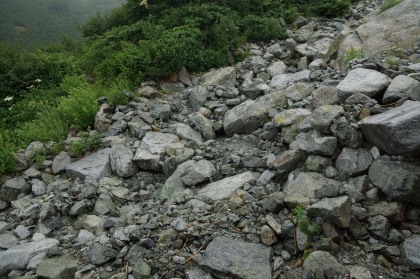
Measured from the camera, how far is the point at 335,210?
400cm

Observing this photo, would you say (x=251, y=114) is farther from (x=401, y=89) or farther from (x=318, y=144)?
(x=401, y=89)

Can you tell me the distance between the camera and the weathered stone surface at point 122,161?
659cm

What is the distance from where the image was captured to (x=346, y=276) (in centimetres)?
364

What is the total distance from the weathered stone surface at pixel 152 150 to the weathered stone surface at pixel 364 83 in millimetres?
3459

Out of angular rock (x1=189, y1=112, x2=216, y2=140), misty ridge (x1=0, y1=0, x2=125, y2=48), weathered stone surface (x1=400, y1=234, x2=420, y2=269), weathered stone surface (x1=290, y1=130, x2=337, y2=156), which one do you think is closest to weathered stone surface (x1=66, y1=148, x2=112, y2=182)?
angular rock (x1=189, y1=112, x2=216, y2=140)

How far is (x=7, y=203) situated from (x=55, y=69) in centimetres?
740

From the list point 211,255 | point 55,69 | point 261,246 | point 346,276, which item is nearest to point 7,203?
point 211,255

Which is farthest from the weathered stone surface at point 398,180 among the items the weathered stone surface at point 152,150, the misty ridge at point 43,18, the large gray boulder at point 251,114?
the misty ridge at point 43,18

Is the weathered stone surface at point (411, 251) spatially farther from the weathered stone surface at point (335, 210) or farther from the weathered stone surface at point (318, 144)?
the weathered stone surface at point (318, 144)

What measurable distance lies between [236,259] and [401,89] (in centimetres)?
383

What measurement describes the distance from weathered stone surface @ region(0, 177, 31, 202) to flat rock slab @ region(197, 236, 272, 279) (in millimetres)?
4660

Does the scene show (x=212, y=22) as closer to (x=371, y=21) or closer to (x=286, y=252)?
(x=371, y=21)

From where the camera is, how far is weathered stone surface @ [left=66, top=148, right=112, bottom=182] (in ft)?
21.7

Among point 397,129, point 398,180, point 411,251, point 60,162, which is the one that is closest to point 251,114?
point 397,129
